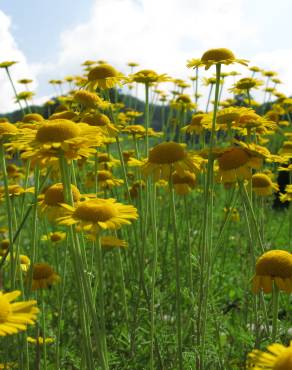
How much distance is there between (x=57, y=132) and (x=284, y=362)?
0.88 metres

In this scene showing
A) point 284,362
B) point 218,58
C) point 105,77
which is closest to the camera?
point 284,362

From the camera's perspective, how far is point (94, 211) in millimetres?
1445

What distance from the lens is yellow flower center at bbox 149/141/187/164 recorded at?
1852mm

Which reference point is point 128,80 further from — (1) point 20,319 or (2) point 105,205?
(1) point 20,319

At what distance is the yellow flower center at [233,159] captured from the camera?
186cm

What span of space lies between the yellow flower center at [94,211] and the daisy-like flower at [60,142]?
14cm

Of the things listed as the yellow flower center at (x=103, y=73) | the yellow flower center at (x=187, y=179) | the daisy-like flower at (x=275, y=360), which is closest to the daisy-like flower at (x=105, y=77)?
the yellow flower center at (x=103, y=73)

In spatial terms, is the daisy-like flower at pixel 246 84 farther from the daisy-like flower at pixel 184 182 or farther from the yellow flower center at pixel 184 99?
the yellow flower center at pixel 184 99

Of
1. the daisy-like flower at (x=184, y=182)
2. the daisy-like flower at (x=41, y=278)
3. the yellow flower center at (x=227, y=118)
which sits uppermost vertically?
the yellow flower center at (x=227, y=118)

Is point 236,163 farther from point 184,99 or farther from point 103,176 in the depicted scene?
point 184,99

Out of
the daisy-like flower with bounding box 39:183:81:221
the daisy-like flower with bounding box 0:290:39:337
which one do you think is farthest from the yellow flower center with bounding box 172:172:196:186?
the daisy-like flower with bounding box 0:290:39:337

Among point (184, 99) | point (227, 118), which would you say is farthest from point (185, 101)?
point (227, 118)

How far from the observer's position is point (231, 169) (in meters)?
1.87

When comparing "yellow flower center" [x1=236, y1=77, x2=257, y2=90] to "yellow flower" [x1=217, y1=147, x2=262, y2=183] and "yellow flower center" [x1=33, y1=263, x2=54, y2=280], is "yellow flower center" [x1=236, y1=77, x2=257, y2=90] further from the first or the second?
"yellow flower center" [x1=33, y1=263, x2=54, y2=280]
